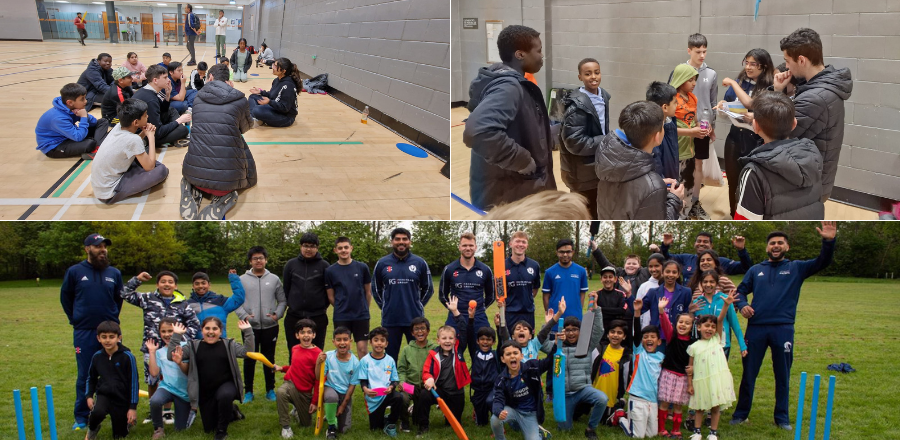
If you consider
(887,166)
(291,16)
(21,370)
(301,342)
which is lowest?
(21,370)

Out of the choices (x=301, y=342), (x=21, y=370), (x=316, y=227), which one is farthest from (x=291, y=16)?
(x=301, y=342)

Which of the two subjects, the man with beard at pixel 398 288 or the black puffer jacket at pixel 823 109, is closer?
the black puffer jacket at pixel 823 109

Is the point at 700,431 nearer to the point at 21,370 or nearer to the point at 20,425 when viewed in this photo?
the point at 20,425

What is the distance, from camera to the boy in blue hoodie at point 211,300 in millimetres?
4574

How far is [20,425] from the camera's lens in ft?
10.7

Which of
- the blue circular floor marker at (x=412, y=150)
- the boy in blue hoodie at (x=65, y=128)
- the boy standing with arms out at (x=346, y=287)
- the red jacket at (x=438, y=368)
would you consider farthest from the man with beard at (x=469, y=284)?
the boy in blue hoodie at (x=65, y=128)

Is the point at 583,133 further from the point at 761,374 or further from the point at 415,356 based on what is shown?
the point at 761,374

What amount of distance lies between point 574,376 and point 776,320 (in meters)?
1.37

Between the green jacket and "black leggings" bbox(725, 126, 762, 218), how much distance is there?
7.07ft

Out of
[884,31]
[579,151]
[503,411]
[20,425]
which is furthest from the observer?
[884,31]

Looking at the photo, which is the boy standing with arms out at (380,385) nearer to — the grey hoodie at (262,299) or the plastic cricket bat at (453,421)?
the plastic cricket bat at (453,421)

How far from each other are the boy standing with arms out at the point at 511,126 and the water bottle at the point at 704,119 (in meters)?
1.48

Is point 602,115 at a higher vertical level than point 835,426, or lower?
higher

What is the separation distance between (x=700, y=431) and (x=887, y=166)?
109 inches
